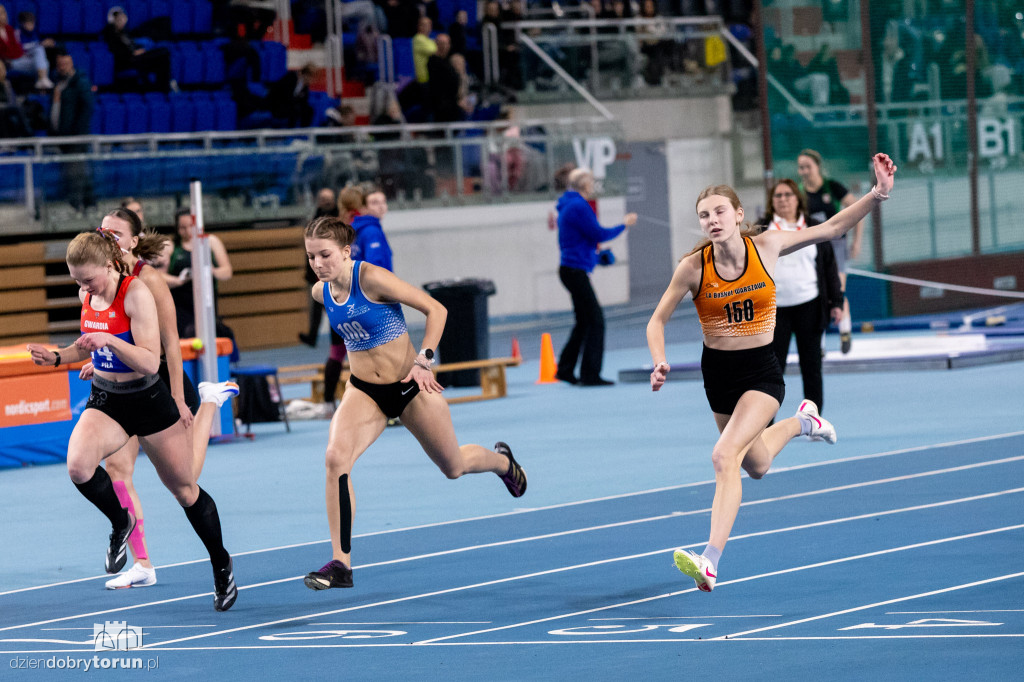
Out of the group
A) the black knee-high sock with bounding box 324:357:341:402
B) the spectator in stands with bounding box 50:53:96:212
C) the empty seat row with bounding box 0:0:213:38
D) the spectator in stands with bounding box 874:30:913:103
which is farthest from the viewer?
the empty seat row with bounding box 0:0:213:38

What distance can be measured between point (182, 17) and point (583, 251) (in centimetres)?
1122

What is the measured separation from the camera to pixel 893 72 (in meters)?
23.7

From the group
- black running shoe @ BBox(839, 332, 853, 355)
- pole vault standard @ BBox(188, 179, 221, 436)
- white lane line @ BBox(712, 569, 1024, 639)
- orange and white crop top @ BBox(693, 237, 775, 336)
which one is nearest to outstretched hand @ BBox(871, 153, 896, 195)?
orange and white crop top @ BBox(693, 237, 775, 336)

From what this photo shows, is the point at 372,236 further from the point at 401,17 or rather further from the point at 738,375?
the point at 401,17

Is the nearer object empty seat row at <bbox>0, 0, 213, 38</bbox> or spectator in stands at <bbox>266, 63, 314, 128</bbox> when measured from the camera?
empty seat row at <bbox>0, 0, 213, 38</bbox>

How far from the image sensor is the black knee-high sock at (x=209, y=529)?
7609 millimetres

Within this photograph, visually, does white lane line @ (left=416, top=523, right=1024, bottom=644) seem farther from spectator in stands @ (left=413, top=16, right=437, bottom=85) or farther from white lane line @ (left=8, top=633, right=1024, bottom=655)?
spectator in stands @ (left=413, top=16, right=437, bottom=85)

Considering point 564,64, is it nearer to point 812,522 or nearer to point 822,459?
point 822,459

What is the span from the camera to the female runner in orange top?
761cm

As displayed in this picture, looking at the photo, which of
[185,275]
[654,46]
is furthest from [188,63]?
[185,275]

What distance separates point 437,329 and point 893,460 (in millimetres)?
4806

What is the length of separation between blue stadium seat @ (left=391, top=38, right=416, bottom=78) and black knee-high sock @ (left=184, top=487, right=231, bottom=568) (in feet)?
70.5

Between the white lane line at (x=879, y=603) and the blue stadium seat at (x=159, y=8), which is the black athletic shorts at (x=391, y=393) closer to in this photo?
the white lane line at (x=879, y=603)

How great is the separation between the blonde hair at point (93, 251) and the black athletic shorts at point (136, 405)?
0.56 meters
